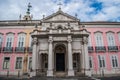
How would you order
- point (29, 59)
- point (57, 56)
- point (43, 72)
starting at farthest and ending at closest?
point (29, 59)
point (57, 56)
point (43, 72)

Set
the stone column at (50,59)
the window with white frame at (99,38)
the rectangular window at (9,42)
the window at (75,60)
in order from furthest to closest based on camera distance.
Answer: the window with white frame at (99,38) < the rectangular window at (9,42) < the window at (75,60) < the stone column at (50,59)

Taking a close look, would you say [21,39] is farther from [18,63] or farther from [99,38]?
[99,38]

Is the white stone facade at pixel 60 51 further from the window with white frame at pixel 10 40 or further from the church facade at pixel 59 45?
the window with white frame at pixel 10 40

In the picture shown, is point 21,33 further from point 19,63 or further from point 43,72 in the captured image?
point 43,72

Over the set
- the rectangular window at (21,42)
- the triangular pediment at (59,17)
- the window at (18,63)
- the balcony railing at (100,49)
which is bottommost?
the window at (18,63)

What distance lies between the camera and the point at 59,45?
2306 centimetres

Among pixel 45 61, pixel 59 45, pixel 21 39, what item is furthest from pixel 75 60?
pixel 21 39

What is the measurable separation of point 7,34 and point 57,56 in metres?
11.8

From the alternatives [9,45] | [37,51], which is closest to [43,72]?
[37,51]

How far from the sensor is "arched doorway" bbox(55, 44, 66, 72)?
2307 centimetres

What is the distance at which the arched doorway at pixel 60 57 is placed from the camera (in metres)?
→ 23.1

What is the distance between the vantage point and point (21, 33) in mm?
28391

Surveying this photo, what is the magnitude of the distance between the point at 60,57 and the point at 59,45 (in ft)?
6.90

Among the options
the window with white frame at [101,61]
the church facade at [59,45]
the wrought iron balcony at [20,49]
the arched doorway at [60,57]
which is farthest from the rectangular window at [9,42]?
the window with white frame at [101,61]
